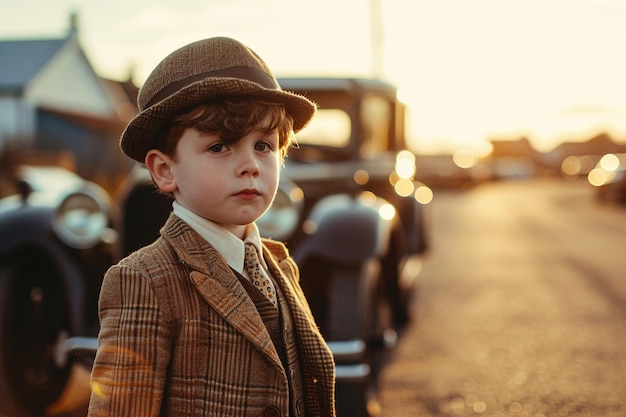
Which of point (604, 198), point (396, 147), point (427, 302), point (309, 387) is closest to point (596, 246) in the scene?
point (427, 302)

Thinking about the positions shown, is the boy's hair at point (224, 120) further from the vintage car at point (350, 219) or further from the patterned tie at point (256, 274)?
the vintage car at point (350, 219)

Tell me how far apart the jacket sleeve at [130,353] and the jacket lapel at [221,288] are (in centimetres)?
9

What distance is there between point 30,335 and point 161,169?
2661 mm

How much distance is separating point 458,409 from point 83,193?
7.95 ft

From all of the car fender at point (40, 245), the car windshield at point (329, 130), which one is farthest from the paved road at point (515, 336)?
the car fender at point (40, 245)

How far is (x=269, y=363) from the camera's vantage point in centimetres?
129

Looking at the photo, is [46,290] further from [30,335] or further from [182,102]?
[182,102]

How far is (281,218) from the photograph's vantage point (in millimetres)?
3672

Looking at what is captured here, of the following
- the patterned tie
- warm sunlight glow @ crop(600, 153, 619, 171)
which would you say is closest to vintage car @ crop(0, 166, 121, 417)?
the patterned tie

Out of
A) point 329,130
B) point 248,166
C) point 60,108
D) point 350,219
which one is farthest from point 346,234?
point 60,108

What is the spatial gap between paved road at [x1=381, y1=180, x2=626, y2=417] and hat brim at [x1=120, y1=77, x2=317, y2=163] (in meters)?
2.45

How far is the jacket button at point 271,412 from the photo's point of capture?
4.18 ft

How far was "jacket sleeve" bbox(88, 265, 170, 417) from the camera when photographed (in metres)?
1.18

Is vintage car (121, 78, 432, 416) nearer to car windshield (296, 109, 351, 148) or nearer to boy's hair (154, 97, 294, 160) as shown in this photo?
car windshield (296, 109, 351, 148)
